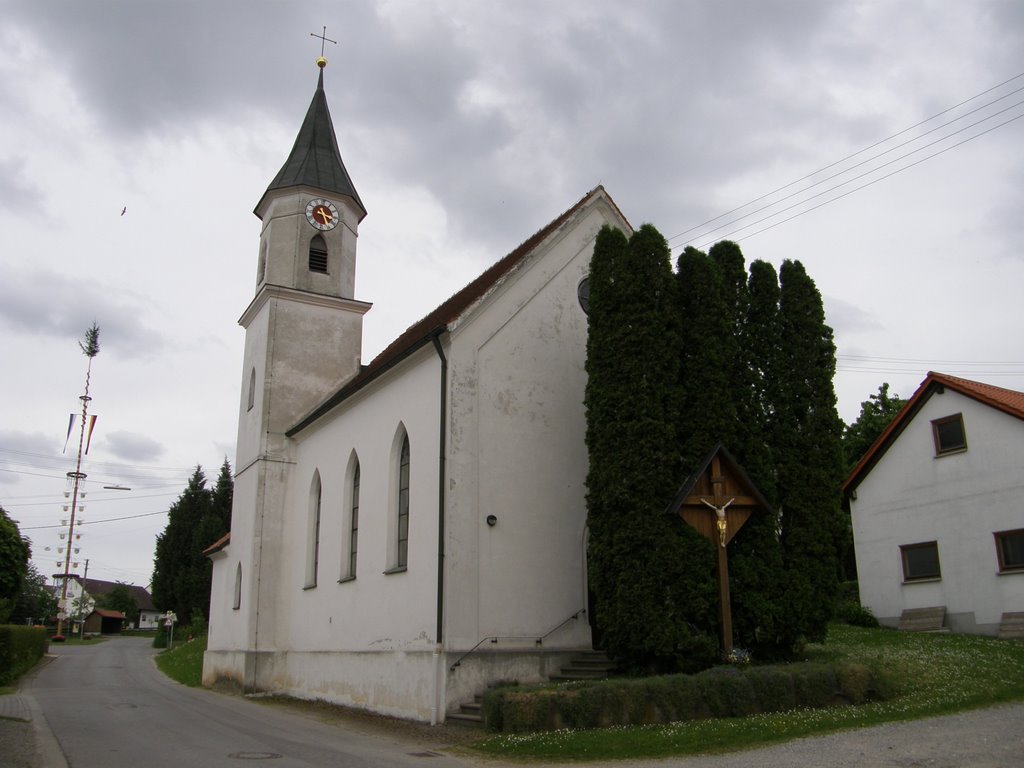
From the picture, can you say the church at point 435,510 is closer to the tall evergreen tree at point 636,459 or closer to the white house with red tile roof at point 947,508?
the tall evergreen tree at point 636,459

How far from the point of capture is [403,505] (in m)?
17.6

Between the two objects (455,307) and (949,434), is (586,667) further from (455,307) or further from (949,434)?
(949,434)

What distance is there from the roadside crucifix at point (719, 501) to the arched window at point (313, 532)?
1133cm

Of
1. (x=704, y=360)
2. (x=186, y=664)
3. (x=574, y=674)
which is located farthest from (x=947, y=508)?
(x=186, y=664)

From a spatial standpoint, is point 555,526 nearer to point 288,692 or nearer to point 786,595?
point 786,595

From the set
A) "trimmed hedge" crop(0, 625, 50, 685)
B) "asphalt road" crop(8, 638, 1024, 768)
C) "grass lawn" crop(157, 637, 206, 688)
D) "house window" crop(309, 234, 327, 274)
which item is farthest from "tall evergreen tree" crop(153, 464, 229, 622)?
"asphalt road" crop(8, 638, 1024, 768)

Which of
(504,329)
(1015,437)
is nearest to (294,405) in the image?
(504,329)

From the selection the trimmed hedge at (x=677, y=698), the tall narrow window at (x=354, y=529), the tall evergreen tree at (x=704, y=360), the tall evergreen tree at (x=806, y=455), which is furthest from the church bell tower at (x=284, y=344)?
the tall evergreen tree at (x=806, y=455)

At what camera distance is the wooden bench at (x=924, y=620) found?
21.8 metres

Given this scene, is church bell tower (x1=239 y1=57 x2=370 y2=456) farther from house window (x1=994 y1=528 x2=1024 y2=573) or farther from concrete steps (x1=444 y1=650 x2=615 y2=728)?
house window (x1=994 y1=528 x2=1024 y2=573)

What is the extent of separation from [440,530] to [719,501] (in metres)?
4.88

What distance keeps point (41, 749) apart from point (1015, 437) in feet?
68.6

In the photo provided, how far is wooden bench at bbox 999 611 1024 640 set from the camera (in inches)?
766

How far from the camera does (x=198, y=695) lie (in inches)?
891
